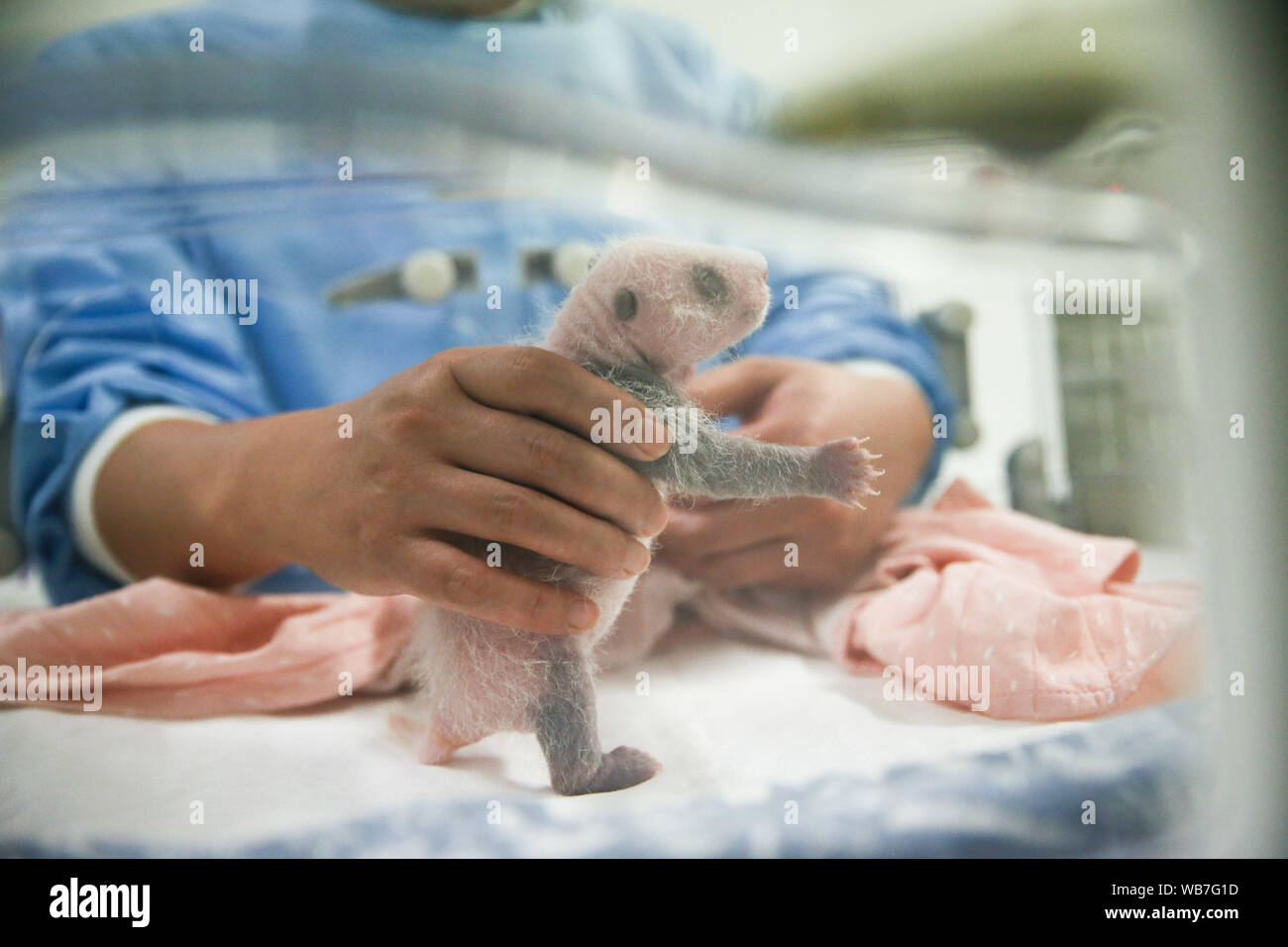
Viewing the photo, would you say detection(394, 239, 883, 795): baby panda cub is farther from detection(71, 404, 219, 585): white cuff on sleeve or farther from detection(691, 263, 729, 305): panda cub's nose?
detection(71, 404, 219, 585): white cuff on sleeve

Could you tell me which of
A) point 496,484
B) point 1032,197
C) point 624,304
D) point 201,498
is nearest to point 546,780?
point 496,484

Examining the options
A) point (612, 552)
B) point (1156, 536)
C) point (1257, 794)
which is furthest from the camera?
point (1156, 536)

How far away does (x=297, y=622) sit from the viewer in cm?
79

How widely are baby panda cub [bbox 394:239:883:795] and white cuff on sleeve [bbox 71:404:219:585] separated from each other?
0.44 m

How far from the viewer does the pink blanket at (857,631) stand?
2.29ft

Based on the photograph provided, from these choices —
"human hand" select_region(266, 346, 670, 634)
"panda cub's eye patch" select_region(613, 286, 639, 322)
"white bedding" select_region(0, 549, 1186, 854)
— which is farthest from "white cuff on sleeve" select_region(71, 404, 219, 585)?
"panda cub's eye patch" select_region(613, 286, 639, 322)

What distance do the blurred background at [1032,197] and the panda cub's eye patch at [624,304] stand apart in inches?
11.9

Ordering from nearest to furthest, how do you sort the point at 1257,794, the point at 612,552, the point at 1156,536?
the point at 612,552 → the point at 1257,794 → the point at 1156,536

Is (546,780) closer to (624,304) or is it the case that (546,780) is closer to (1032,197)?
(624,304)

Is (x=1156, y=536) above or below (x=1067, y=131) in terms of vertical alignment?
below

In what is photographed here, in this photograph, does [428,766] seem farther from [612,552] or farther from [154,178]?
[154,178]

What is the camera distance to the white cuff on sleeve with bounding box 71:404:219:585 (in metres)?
0.84
